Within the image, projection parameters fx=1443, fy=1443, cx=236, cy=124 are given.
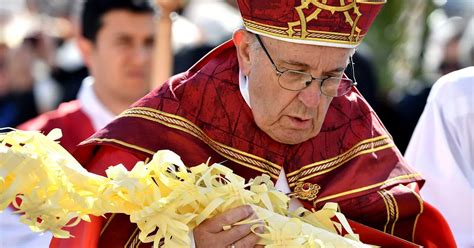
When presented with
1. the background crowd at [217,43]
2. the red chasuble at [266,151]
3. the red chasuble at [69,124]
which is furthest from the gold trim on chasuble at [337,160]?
the background crowd at [217,43]

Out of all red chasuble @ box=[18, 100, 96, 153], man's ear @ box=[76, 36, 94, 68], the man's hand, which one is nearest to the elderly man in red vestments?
the man's hand

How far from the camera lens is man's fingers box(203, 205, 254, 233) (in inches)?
207

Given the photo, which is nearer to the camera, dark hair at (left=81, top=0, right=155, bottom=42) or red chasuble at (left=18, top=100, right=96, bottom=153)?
red chasuble at (left=18, top=100, right=96, bottom=153)

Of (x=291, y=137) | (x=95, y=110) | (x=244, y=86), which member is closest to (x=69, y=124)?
(x=95, y=110)

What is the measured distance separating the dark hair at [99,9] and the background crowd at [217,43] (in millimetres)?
1411

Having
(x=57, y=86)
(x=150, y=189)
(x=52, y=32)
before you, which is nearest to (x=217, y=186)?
(x=150, y=189)

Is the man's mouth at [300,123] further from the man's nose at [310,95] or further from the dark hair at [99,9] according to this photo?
the dark hair at [99,9]

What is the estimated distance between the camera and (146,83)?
8.68 metres

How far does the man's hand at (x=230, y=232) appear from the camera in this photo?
525 cm

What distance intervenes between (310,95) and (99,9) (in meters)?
3.35

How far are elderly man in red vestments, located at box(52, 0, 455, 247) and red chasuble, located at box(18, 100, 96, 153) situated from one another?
213 centimetres

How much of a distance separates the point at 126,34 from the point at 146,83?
317 mm

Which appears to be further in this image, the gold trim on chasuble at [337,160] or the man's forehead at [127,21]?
the man's forehead at [127,21]

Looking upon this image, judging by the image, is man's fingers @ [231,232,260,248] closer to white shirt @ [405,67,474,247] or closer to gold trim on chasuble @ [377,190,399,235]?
gold trim on chasuble @ [377,190,399,235]
